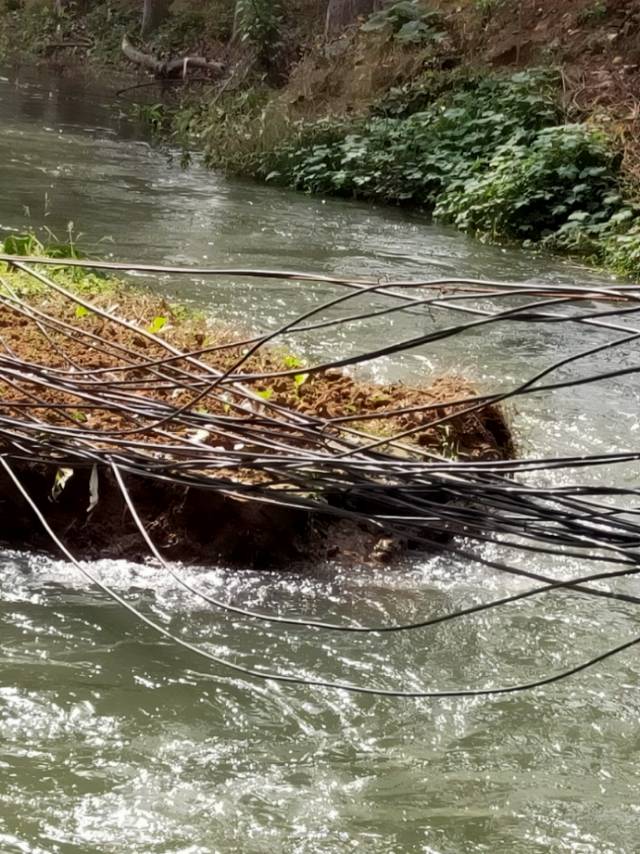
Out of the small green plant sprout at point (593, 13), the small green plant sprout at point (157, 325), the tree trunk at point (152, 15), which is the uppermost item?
the tree trunk at point (152, 15)

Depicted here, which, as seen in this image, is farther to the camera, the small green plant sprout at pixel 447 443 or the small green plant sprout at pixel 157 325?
the small green plant sprout at pixel 157 325

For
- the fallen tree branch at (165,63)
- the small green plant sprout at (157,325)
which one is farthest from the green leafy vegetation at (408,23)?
the small green plant sprout at (157,325)

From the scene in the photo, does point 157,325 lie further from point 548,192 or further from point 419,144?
point 419,144

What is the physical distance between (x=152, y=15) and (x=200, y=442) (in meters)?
22.6

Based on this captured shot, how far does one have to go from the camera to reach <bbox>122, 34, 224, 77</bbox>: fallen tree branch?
19375 millimetres

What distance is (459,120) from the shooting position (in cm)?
1184

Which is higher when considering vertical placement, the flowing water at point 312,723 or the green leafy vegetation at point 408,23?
the green leafy vegetation at point 408,23

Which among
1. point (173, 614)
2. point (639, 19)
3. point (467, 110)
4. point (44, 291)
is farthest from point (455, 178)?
point (173, 614)

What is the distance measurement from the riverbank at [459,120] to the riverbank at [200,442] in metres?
4.83

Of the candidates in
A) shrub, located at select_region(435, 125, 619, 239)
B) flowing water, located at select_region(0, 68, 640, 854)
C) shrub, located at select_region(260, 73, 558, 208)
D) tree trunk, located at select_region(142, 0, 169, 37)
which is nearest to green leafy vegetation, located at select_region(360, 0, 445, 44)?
shrub, located at select_region(260, 73, 558, 208)

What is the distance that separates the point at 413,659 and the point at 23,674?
3.79 ft

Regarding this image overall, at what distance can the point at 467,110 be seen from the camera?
470 inches

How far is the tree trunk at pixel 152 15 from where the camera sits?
79.6ft

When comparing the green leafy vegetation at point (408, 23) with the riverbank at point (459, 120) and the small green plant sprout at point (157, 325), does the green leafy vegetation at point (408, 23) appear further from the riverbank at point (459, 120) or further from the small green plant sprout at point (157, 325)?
the small green plant sprout at point (157, 325)
